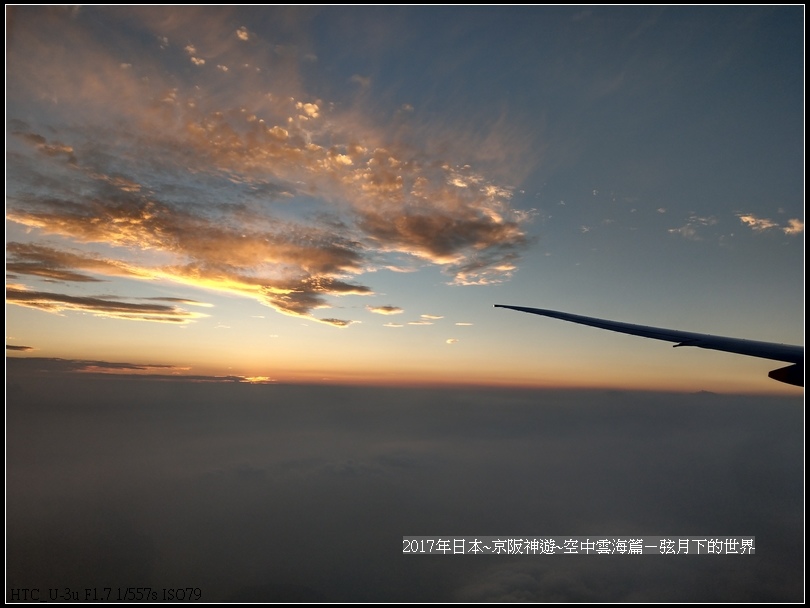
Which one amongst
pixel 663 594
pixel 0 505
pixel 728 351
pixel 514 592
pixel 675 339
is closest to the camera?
pixel 728 351

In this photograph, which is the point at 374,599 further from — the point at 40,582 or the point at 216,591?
the point at 40,582

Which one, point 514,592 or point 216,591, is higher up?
point 514,592

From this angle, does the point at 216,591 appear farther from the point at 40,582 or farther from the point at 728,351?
the point at 728,351

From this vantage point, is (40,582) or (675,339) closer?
(675,339)

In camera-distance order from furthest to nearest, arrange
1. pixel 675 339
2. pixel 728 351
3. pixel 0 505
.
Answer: pixel 0 505 → pixel 675 339 → pixel 728 351

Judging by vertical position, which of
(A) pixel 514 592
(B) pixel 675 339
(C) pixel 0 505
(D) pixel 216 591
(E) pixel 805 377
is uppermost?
(B) pixel 675 339

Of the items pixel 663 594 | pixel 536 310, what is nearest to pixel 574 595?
pixel 663 594
